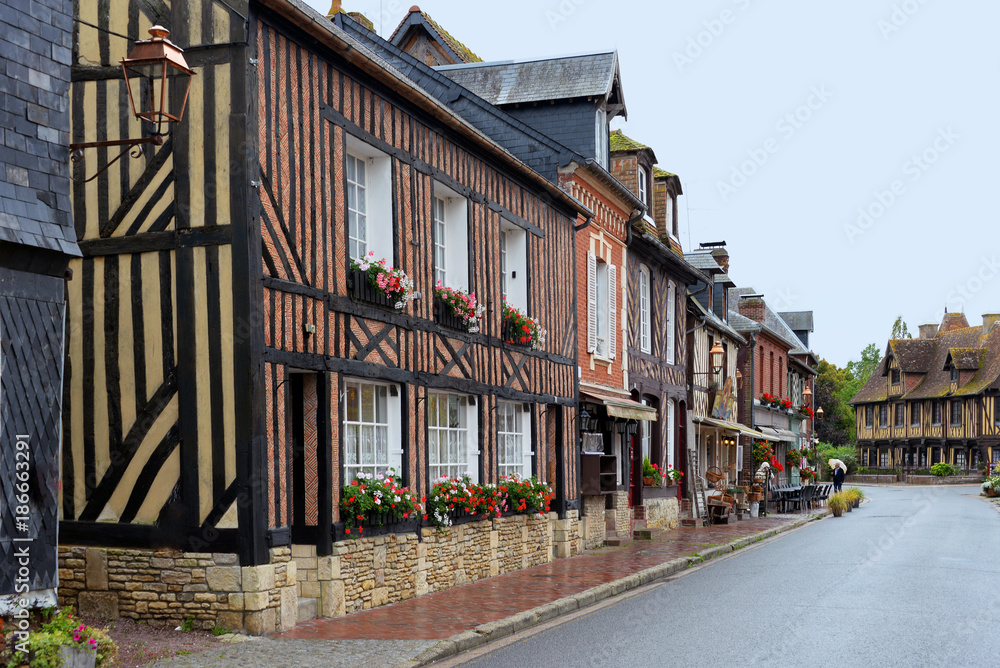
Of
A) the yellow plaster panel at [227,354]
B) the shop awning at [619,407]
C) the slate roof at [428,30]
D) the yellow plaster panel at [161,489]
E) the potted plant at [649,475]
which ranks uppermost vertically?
the slate roof at [428,30]

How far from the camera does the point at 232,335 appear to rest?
8789 millimetres

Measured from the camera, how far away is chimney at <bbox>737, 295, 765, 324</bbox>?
4091cm

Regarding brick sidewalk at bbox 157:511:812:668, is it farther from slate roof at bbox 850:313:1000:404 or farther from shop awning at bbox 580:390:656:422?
slate roof at bbox 850:313:1000:404

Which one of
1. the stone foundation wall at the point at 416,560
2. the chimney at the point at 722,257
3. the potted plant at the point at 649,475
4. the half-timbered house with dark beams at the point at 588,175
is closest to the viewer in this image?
the stone foundation wall at the point at 416,560

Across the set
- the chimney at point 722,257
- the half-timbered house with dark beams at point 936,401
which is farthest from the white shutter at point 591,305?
the half-timbered house with dark beams at point 936,401

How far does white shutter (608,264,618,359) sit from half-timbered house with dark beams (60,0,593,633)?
8912 mm

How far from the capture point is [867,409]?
248ft

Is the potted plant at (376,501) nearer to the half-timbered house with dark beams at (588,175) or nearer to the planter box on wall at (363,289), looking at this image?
the planter box on wall at (363,289)

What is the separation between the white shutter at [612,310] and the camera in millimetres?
19578

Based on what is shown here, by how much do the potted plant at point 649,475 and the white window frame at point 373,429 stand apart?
1150 centimetres

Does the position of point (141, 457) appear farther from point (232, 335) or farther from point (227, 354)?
point (232, 335)

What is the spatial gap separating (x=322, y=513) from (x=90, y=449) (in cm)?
211

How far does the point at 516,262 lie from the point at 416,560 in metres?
5.34

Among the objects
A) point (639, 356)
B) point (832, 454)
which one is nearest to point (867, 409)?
point (832, 454)
